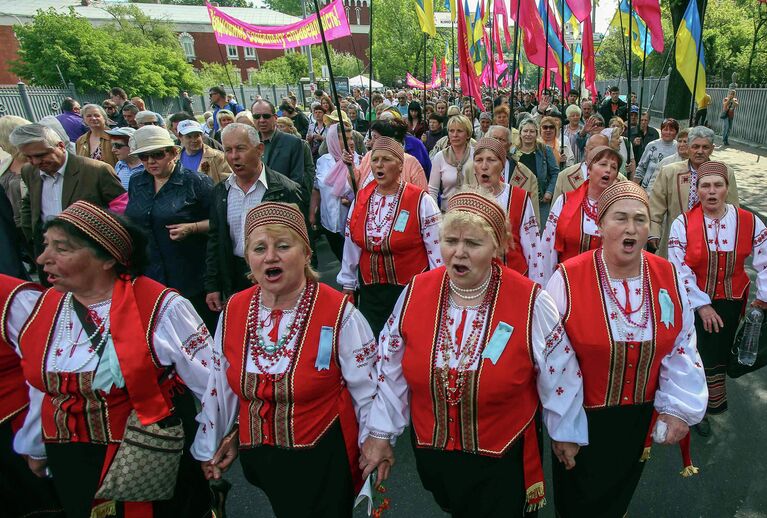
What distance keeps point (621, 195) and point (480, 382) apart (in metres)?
1.12

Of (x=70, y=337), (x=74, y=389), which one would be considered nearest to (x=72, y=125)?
(x=70, y=337)

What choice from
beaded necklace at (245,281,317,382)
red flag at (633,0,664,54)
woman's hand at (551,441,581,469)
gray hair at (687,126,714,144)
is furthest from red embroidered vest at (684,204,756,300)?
red flag at (633,0,664,54)

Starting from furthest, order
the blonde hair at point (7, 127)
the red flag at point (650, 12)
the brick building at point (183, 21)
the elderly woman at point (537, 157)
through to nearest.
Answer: the brick building at point (183, 21) < the elderly woman at point (537, 157) < the red flag at point (650, 12) < the blonde hair at point (7, 127)

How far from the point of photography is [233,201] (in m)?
3.52

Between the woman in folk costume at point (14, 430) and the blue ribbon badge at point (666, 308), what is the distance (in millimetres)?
2826

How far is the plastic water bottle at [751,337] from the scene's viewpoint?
3279 mm

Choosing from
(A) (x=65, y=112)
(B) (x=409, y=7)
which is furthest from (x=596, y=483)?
(B) (x=409, y=7)

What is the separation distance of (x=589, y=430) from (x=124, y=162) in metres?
5.17

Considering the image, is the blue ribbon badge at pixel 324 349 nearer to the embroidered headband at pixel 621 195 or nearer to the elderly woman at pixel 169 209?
the embroidered headband at pixel 621 195

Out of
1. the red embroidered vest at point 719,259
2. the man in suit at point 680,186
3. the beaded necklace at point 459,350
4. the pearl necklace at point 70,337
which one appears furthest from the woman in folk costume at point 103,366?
the man in suit at point 680,186

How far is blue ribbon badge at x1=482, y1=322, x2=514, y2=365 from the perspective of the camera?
6.46 feet

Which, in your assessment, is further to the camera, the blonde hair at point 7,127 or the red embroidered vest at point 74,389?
the blonde hair at point 7,127

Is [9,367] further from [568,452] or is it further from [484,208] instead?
[568,452]

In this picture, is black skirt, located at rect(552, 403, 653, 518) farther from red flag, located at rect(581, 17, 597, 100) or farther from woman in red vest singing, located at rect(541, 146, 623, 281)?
red flag, located at rect(581, 17, 597, 100)
